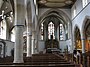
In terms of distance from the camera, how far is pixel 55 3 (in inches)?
1191

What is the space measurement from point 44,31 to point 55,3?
34.7 feet

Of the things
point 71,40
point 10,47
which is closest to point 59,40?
point 71,40

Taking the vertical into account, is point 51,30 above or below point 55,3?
below

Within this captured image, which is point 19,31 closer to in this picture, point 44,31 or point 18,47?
point 18,47

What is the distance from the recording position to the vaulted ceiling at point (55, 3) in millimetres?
28917

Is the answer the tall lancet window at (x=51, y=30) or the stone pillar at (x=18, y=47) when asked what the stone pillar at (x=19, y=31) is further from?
the tall lancet window at (x=51, y=30)

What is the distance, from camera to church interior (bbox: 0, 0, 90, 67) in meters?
12.2

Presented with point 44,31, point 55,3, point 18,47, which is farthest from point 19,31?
point 44,31

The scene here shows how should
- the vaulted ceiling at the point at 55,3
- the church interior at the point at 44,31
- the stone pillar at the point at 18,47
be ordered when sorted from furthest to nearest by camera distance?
the vaulted ceiling at the point at 55,3, the church interior at the point at 44,31, the stone pillar at the point at 18,47

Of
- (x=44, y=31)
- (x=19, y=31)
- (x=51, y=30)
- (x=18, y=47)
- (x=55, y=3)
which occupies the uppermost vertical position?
(x=55, y=3)

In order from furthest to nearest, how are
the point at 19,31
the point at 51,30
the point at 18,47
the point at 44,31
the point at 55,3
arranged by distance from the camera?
1. the point at 51,30
2. the point at 44,31
3. the point at 55,3
4. the point at 19,31
5. the point at 18,47

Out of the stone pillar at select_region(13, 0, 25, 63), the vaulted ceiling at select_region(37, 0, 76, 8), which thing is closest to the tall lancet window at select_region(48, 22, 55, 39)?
the vaulted ceiling at select_region(37, 0, 76, 8)

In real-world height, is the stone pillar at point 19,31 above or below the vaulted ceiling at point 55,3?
below

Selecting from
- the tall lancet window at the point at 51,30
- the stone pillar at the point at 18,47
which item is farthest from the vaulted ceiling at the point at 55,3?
the stone pillar at the point at 18,47
